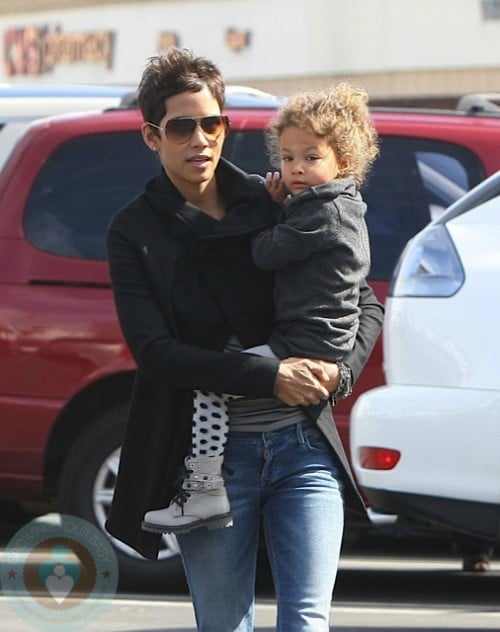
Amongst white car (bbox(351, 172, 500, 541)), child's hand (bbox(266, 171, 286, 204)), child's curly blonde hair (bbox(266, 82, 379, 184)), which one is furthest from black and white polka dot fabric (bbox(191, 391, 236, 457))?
white car (bbox(351, 172, 500, 541))

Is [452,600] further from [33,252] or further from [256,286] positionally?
[256,286]

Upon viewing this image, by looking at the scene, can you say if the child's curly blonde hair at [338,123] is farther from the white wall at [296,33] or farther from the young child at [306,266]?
the white wall at [296,33]

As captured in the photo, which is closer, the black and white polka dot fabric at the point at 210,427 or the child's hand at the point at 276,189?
the black and white polka dot fabric at the point at 210,427

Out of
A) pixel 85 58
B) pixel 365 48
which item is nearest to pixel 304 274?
pixel 365 48

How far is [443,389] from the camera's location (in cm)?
511

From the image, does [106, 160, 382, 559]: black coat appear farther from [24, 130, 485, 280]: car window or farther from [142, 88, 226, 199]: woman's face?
[24, 130, 485, 280]: car window

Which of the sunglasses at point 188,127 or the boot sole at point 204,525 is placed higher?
the sunglasses at point 188,127

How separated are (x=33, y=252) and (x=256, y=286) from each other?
130 inches

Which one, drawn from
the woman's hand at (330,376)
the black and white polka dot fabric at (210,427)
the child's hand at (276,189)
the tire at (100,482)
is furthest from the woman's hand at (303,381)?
the tire at (100,482)

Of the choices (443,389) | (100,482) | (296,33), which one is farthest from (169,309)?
(296,33)

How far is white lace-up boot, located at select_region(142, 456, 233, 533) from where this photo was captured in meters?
3.28

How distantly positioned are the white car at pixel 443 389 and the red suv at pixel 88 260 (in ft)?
3.06

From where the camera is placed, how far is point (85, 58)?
19000 mm

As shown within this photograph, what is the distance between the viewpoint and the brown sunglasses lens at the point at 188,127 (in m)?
3.37
